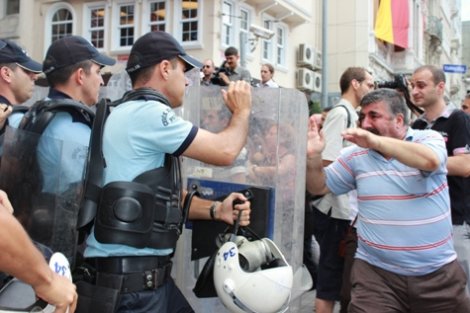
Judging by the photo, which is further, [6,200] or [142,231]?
[142,231]

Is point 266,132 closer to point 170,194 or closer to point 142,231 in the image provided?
point 170,194

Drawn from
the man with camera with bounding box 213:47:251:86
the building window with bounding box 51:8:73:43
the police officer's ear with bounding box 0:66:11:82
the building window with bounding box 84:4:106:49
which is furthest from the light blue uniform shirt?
the building window with bounding box 51:8:73:43

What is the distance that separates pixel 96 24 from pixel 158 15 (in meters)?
2.32

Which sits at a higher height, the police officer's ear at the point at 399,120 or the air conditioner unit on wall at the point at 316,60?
the air conditioner unit on wall at the point at 316,60

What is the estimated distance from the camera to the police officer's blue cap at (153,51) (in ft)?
8.66

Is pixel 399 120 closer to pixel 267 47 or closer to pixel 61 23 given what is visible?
pixel 267 47

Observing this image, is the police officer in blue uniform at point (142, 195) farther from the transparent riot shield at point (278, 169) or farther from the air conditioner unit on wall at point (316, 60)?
the air conditioner unit on wall at point (316, 60)

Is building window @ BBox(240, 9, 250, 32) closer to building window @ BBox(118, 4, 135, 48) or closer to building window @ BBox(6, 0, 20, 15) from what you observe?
building window @ BBox(118, 4, 135, 48)

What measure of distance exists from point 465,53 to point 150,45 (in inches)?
2515

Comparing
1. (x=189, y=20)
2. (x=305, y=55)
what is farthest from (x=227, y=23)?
(x=305, y=55)

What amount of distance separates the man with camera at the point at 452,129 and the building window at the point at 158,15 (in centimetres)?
1458

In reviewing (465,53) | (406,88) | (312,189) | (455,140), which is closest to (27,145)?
(312,189)

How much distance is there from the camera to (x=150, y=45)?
266 cm

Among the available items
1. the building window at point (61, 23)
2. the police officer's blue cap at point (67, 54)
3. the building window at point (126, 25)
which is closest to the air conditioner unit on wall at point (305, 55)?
the building window at point (126, 25)
